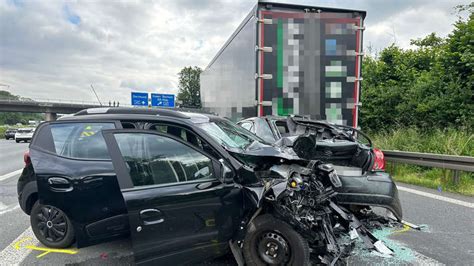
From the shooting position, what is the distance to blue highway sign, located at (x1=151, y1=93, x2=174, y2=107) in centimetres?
A: 2281

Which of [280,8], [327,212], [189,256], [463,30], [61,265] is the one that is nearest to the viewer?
[189,256]

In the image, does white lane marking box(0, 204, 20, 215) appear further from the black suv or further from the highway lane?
the highway lane

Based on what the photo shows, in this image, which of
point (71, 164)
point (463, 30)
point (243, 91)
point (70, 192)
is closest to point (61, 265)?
point (70, 192)

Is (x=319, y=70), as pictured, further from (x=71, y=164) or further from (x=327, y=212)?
(x=71, y=164)

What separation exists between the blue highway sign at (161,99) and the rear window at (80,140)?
19.7 meters

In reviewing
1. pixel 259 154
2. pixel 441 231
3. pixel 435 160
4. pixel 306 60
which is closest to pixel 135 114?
pixel 259 154

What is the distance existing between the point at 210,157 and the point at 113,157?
93 centimetres

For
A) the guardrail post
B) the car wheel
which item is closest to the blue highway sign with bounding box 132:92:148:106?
the car wheel

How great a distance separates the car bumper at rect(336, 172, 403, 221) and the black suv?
1.48 ft

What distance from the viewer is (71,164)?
3.20 m

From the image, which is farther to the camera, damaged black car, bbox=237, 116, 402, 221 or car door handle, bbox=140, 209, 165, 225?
damaged black car, bbox=237, 116, 402, 221

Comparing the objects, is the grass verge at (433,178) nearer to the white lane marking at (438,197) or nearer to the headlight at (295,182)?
the white lane marking at (438,197)

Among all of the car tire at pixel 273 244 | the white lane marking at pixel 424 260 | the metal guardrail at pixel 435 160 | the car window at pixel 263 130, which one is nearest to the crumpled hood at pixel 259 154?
the car tire at pixel 273 244

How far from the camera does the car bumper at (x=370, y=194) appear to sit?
3535 mm
